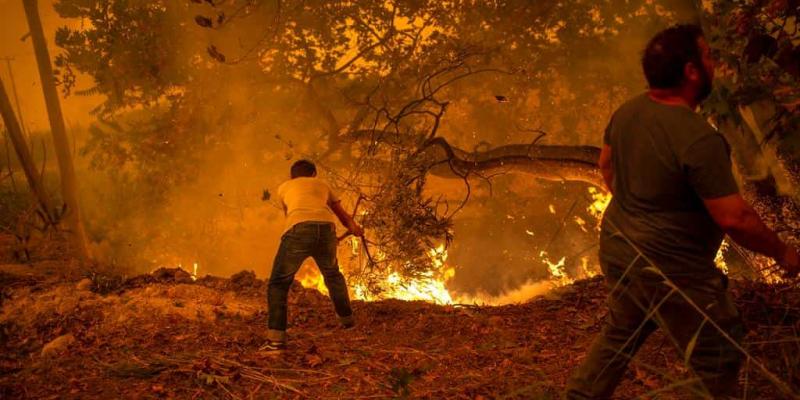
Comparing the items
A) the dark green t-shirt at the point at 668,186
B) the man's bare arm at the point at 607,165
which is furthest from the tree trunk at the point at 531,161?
the dark green t-shirt at the point at 668,186

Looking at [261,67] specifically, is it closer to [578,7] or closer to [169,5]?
[169,5]

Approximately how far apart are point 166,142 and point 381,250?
6039mm

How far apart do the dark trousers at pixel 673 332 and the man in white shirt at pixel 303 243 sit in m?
2.85

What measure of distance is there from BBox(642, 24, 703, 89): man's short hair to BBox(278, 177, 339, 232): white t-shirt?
335cm

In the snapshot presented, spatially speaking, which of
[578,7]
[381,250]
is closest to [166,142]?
[381,250]

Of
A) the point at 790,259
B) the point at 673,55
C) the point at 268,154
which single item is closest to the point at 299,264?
the point at 673,55

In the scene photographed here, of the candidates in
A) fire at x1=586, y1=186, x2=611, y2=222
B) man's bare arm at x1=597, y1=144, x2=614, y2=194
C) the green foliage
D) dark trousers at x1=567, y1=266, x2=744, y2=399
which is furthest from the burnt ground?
fire at x1=586, y1=186, x2=611, y2=222

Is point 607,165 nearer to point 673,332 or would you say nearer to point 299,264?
point 673,332

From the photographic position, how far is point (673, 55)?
2.21 metres

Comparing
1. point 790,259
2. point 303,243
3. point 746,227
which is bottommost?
point 790,259

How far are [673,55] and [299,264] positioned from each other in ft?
11.6

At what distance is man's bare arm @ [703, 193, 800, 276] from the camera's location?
199cm

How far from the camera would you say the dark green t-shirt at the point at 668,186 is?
2.02m

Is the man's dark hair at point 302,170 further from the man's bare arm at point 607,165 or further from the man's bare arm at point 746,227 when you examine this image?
the man's bare arm at point 746,227
